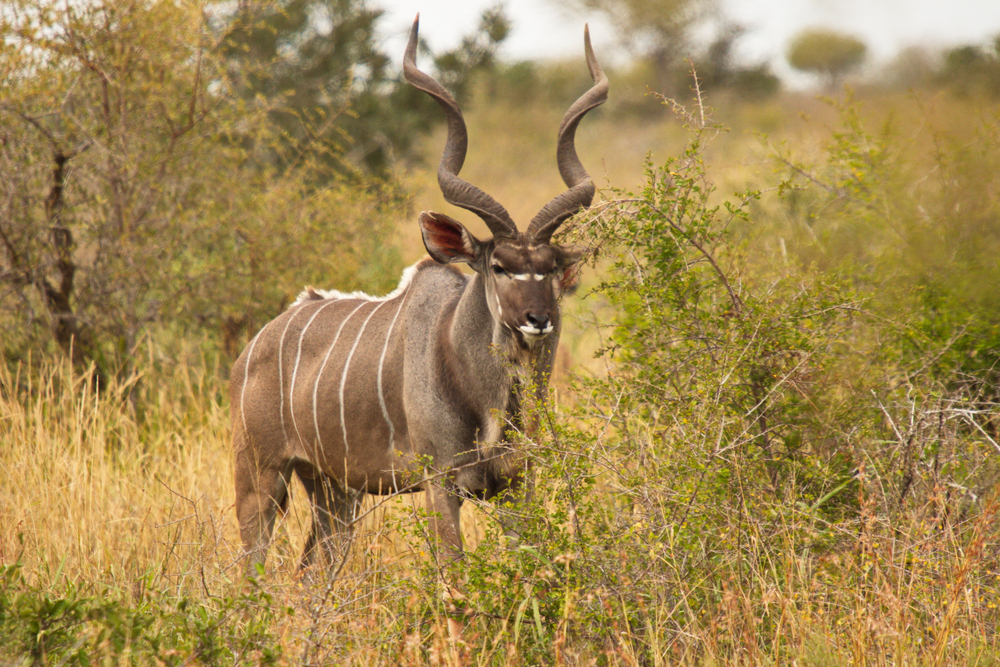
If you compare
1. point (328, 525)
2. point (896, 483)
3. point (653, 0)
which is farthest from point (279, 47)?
point (653, 0)

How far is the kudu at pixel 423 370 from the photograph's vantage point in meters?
3.41

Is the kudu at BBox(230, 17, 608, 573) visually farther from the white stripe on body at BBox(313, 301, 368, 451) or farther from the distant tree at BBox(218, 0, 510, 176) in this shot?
Answer: the distant tree at BBox(218, 0, 510, 176)

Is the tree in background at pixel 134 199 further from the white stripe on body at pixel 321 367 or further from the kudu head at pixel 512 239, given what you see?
the kudu head at pixel 512 239

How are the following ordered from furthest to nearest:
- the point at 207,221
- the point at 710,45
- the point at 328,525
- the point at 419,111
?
1. the point at 710,45
2. the point at 419,111
3. the point at 207,221
4. the point at 328,525

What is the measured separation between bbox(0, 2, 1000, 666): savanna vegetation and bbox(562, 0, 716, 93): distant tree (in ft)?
63.0

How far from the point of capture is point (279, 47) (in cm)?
1128

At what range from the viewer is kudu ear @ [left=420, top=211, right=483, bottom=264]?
141 inches

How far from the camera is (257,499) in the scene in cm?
406

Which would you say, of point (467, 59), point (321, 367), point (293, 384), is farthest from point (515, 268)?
point (467, 59)

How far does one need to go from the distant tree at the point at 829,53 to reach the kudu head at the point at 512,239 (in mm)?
1134

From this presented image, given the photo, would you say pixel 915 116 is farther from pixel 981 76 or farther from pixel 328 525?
pixel 328 525

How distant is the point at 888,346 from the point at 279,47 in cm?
952

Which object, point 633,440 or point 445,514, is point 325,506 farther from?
point 633,440

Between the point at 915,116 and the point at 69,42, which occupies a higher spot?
the point at 69,42
